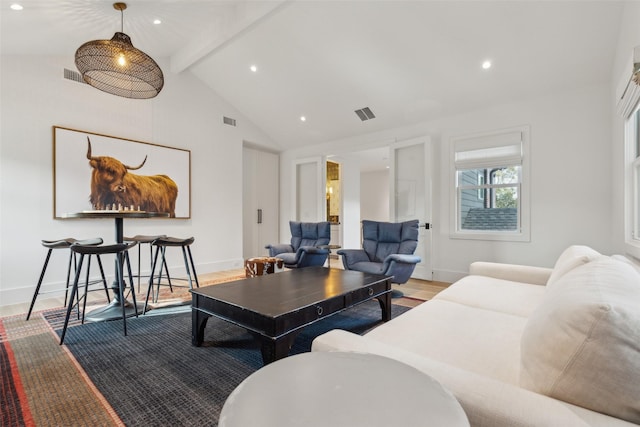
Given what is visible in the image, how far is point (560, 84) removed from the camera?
3.81 meters

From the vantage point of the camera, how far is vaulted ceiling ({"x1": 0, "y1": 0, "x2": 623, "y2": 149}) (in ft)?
10.5

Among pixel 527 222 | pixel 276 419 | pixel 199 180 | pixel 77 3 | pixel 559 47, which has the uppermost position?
pixel 77 3

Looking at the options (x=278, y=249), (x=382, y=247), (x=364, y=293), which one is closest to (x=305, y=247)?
(x=278, y=249)

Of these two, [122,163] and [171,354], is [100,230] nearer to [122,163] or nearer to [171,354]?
[122,163]

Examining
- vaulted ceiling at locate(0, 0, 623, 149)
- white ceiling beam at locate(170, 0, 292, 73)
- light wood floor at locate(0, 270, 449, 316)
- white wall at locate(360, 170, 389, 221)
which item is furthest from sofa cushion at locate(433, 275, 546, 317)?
white wall at locate(360, 170, 389, 221)

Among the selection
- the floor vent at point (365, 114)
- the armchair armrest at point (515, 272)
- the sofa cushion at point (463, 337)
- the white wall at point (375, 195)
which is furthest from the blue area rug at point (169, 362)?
the white wall at point (375, 195)

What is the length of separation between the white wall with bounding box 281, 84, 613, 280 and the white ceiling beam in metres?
3.08

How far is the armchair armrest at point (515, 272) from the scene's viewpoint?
8.53 feet

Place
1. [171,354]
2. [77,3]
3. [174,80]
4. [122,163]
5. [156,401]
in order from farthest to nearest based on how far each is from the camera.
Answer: [174,80]
[122,163]
[77,3]
[171,354]
[156,401]

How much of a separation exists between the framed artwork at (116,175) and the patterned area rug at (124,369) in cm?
173

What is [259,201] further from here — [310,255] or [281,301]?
[281,301]

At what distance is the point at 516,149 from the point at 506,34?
5.12ft

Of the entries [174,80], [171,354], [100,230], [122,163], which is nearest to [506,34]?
[171,354]

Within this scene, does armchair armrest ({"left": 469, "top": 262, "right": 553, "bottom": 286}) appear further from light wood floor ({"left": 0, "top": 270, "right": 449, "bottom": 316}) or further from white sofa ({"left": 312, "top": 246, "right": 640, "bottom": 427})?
white sofa ({"left": 312, "top": 246, "right": 640, "bottom": 427})
